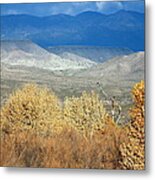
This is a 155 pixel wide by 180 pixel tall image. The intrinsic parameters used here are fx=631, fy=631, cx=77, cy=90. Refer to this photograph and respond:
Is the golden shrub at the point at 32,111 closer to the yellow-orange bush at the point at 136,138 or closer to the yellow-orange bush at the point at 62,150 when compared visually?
the yellow-orange bush at the point at 62,150

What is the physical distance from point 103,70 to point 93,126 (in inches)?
9.5

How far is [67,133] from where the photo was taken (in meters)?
2.69

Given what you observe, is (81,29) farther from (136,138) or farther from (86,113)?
(136,138)

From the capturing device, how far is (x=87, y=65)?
271 centimetres

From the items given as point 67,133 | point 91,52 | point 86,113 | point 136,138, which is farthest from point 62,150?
point 91,52

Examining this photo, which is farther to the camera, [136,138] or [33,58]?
[33,58]

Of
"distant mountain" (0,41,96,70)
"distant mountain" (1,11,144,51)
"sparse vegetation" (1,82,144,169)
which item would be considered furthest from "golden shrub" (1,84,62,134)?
"distant mountain" (1,11,144,51)

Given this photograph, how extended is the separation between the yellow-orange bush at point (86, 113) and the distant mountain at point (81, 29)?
9.4 inches

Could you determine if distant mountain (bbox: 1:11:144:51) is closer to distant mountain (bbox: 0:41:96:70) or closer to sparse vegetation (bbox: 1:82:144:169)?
distant mountain (bbox: 0:41:96:70)

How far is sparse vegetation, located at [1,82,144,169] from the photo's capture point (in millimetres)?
2645

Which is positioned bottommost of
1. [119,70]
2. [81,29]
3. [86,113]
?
[86,113]

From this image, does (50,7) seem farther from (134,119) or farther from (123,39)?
(134,119)

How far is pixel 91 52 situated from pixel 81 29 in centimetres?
11

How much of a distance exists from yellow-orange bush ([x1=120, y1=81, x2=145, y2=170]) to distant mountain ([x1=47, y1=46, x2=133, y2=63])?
17 centimetres
